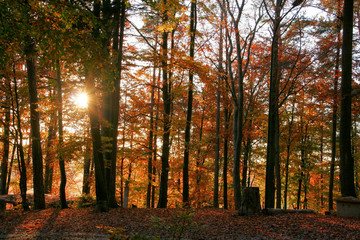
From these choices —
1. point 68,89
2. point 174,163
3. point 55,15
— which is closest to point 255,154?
point 174,163

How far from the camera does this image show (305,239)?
4.94m

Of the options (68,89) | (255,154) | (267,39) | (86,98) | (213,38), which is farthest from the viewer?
(255,154)

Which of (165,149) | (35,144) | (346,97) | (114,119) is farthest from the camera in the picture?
(165,149)

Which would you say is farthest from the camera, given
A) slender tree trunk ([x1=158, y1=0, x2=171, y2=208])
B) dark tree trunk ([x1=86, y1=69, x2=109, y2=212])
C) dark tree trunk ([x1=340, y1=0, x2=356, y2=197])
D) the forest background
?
slender tree trunk ([x1=158, y1=0, x2=171, y2=208])

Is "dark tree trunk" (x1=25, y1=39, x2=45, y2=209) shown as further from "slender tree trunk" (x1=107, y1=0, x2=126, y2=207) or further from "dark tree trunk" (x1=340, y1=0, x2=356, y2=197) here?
"dark tree trunk" (x1=340, y1=0, x2=356, y2=197)

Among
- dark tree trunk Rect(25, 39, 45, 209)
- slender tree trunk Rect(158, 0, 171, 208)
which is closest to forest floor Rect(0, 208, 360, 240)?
dark tree trunk Rect(25, 39, 45, 209)

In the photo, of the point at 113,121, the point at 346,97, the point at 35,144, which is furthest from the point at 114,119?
the point at 346,97

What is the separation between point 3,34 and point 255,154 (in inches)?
674

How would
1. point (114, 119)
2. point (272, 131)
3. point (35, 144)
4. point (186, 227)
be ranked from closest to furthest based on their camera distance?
point (186, 227) < point (35, 144) < point (272, 131) < point (114, 119)

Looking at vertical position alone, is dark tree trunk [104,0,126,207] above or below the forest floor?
above

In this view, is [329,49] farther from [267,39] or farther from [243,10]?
[243,10]

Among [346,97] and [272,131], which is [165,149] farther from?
[346,97]

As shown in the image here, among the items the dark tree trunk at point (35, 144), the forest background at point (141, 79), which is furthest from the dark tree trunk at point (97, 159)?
the dark tree trunk at point (35, 144)

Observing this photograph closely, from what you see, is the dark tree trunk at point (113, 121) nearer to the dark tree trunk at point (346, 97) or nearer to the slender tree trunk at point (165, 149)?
the slender tree trunk at point (165, 149)
